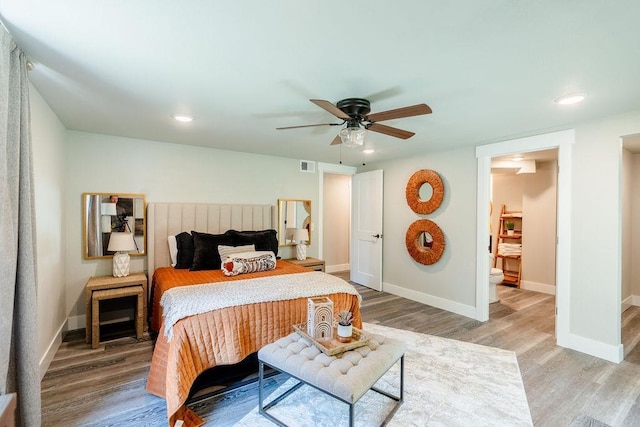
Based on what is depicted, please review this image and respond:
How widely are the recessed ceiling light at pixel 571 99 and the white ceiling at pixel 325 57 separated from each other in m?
0.06

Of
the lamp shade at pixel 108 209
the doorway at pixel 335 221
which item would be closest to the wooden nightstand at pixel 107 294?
the lamp shade at pixel 108 209

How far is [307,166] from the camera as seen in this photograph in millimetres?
5199

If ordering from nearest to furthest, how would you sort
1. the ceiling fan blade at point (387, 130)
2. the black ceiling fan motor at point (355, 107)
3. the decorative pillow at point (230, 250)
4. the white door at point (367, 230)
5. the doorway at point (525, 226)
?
the black ceiling fan motor at point (355, 107) < the ceiling fan blade at point (387, 130) < the decorative pillow at point (230, 250) < the doorway at point (525, 226) < the white door at point (367, 230)

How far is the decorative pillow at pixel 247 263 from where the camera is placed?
127 inches

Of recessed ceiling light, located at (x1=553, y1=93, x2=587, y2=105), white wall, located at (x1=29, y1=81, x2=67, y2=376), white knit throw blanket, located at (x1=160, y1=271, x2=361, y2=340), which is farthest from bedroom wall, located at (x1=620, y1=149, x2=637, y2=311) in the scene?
white wall, located at (x1=29, y1=81, x2=67, y2=376)

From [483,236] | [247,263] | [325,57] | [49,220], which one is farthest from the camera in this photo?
[483,236]

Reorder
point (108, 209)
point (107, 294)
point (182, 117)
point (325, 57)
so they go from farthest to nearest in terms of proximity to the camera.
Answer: point (108, 209)
point (107, 294)
point (182, 117)
point (325, 57)

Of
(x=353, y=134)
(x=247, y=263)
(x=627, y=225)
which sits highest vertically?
(x=353, y=134)

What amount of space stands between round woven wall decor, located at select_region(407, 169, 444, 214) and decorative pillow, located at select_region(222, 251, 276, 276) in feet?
7.79

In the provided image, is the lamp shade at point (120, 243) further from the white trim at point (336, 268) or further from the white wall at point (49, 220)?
the white trim at point (336, 268)

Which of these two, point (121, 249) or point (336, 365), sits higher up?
point (121, 249)

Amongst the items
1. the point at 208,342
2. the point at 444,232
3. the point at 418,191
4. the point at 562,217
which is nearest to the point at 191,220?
the point at 208,342

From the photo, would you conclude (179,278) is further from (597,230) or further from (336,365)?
(597,230)

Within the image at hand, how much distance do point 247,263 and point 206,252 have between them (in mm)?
590
